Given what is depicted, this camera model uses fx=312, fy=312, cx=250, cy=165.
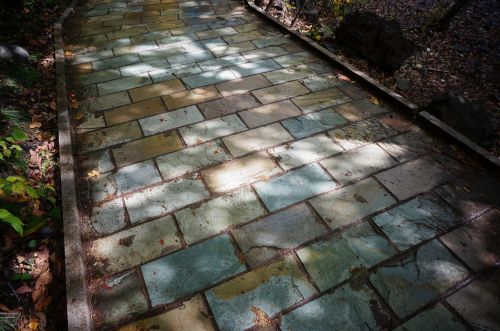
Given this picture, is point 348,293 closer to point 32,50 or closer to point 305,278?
point 305,278

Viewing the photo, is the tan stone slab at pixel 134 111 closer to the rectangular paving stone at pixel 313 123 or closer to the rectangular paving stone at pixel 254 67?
the rectangular paving stone at pixel 254 67

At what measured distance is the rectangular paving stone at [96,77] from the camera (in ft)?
14.6

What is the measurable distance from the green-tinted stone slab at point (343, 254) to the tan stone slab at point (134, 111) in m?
2.55

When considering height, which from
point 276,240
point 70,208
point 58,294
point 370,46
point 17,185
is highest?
point 370,46

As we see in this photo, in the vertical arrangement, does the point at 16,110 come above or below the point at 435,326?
below

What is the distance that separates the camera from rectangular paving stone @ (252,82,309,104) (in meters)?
4.15

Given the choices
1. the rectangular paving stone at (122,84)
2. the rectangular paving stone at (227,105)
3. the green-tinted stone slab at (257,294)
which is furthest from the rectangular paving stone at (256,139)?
the rectangular paving stone at (122,84)

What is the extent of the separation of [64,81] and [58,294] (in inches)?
121

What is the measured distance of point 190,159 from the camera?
3.28 metres

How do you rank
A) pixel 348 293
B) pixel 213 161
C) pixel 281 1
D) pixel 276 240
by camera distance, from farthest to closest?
pixel 281 1, pixel 213 161, pixel 276 240, pixel 348 293

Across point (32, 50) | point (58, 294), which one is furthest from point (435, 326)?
point (32, 50)

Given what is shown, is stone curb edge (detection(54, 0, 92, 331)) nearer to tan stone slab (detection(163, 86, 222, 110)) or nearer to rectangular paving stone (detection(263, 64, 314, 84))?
tan stone slab (detection(163, 86, 222, 110))

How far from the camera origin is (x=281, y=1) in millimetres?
6848

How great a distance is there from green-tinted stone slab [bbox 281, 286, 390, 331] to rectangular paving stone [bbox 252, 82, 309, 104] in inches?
102
